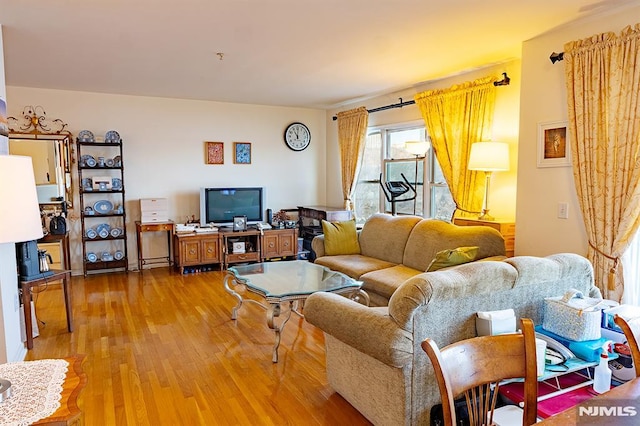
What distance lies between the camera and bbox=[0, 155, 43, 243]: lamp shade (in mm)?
1465

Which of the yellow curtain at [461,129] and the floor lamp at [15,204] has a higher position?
the yellow curtain at [461,129]

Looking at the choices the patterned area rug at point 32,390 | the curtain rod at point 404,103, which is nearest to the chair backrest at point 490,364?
the patterned area rug at point 32,390

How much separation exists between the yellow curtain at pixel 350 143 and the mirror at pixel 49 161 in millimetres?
3873

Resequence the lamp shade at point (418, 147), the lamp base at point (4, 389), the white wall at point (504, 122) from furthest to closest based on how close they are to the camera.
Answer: the lamp shade at point (418, 147) < the white wall at point (504, 122) < the lamp base at point (4, 389)

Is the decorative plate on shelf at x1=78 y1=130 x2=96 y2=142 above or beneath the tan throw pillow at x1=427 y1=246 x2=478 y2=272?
above

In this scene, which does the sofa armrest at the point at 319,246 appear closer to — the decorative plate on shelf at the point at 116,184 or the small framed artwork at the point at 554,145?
the small framed artwork at the point at 554,145

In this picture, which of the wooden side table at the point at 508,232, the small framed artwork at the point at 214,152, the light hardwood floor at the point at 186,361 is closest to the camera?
the light hardwood floor at the point at 186,361

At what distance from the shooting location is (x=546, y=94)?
3.44 m

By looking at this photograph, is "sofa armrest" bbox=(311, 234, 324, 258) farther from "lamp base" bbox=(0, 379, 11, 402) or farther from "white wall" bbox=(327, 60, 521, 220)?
"lamp base" bbox=(0, 379, 11, 402)

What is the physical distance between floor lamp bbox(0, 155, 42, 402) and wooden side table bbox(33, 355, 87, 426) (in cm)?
18

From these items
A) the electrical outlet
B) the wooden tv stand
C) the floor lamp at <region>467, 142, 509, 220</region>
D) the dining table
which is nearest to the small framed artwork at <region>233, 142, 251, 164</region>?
the wooden tv stand

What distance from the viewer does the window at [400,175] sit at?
Answer: 528 cm

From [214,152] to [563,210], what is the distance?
492 centimetres

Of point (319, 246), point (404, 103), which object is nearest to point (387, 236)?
point (319, 246)
